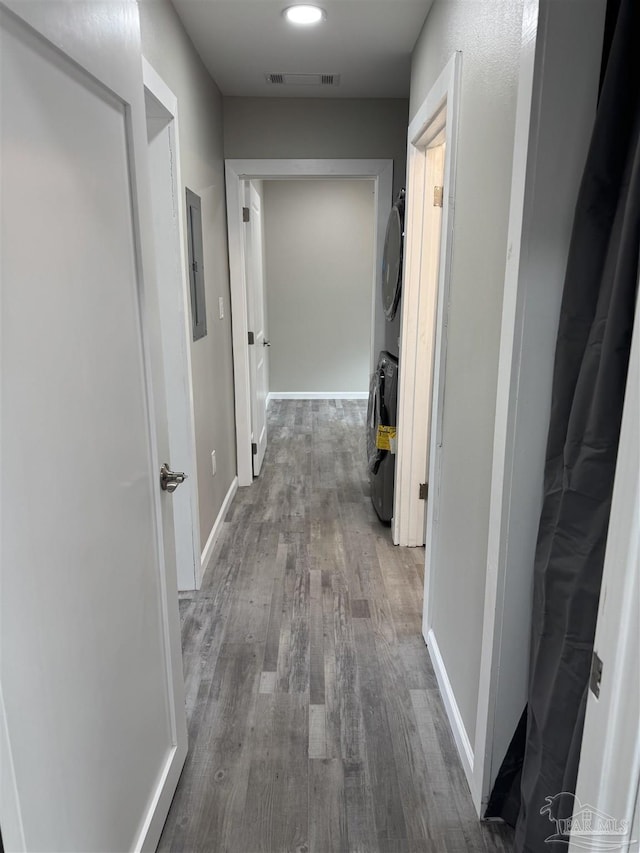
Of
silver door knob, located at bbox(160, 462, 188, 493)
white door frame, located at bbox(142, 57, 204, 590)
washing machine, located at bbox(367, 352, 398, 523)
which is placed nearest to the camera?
silver door knob, located at bbox(160, 462, 188, 493)

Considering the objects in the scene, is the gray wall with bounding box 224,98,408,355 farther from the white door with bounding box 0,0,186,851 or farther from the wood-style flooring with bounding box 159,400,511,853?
the white door with bounding box 0,0,186,851

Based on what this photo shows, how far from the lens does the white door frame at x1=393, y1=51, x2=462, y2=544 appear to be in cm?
194

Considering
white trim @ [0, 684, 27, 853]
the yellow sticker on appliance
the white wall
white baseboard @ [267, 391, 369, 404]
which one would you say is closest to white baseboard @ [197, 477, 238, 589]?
the yellow sticker on appliance

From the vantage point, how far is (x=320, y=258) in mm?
6270

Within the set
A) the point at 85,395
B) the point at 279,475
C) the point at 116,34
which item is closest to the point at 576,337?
the point at 85,395

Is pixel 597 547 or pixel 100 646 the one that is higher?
pixel 597 547

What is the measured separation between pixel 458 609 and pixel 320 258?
5.06 metres

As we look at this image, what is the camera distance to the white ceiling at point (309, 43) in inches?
90.4

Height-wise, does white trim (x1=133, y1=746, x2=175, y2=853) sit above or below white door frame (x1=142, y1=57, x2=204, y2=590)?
below

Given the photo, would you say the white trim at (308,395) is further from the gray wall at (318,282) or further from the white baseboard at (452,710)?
the white baseboard at (452,710)

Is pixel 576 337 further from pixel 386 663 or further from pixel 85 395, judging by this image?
pixel 386 663

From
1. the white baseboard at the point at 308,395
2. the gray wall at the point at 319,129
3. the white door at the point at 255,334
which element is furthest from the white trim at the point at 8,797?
the white baseboard at the point at 308,395

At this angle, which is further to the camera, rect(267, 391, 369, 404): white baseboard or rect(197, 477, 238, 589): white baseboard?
rect(267, 391, 369, 404): white baseboard

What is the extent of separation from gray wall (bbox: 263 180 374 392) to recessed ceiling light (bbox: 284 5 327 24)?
3644 millimetres
